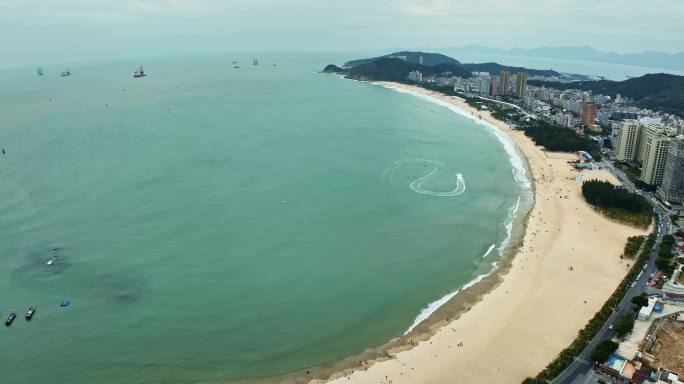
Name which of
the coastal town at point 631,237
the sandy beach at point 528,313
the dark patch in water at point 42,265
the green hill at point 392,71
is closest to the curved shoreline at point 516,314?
the sandy beach at point 528,313

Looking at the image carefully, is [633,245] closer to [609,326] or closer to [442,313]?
[609,326]

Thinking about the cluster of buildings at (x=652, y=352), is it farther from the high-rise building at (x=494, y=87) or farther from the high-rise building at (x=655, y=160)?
the high-rise building at (x=494, y=87)

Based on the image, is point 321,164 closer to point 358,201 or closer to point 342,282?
point 358,201

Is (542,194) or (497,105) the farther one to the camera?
(497,105)

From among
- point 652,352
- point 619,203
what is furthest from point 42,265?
point 619,203

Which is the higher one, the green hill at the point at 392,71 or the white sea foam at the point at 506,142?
the green hill at the point at 392,71

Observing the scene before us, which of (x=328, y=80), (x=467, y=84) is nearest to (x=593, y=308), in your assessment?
(x=467, y=84)
